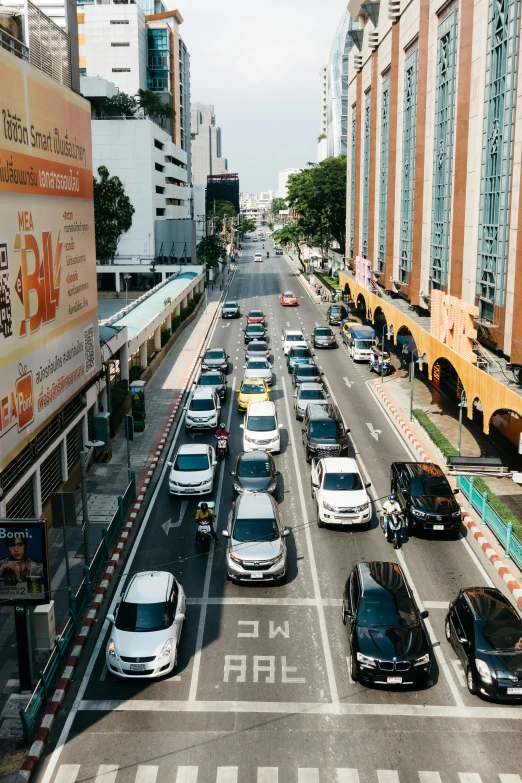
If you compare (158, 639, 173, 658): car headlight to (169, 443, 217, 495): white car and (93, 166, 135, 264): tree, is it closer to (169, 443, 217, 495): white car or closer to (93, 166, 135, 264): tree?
(169, 443, 217, 495): white car

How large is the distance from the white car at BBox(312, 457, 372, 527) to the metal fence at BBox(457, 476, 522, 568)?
3726 millimetres

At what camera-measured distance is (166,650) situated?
16328 mm

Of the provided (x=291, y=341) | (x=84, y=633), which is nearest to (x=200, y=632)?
(x=84, y=633)

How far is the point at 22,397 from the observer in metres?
19.6

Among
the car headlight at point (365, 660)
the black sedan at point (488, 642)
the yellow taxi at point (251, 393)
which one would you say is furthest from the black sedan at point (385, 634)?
the yellow taxi at point (251, 393)

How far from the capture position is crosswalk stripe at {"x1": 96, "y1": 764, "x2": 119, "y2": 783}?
13312 mm

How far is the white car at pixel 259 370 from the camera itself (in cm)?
4431

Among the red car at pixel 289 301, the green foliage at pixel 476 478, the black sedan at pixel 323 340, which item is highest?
the red car at pixel 289 301

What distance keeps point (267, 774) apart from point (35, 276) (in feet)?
46.4

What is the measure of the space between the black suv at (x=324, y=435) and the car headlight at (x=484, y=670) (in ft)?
51.4

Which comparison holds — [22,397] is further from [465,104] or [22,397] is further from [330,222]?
[330,222]

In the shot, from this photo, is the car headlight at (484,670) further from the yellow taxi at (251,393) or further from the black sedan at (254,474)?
the yellow taxi at (251,393)

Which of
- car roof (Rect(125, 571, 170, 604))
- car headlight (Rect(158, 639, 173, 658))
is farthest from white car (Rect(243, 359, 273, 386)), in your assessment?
car headlight (Rect(158, 639, 173, 658))

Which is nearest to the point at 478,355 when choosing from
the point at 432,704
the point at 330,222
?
the point at 432,704
